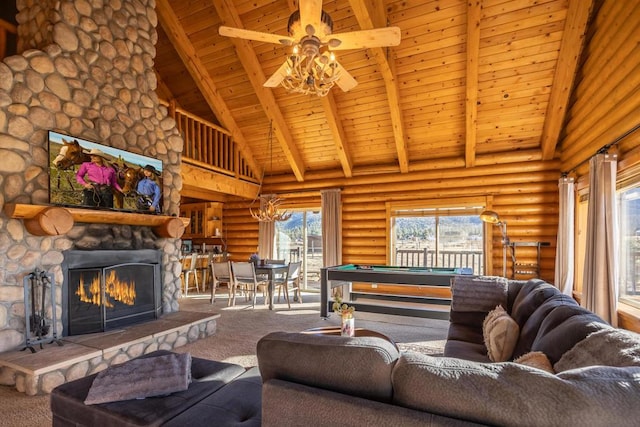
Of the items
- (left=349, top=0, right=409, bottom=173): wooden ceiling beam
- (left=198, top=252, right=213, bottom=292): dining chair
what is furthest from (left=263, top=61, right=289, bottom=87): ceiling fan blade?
(left=198, top=252, right=213, bottom=292): dining chair

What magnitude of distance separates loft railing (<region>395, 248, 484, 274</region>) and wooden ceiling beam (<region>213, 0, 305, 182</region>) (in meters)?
3.01

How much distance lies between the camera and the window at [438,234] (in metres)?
6.77

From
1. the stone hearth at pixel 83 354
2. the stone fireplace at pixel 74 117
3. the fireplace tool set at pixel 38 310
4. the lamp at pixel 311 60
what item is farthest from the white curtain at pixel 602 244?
the fireplace tool set at pixel 38 310

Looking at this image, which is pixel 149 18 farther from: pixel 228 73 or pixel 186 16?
pixel 228 73

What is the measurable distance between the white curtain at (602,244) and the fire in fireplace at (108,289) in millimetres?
5446

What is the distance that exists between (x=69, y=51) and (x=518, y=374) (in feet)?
16.3

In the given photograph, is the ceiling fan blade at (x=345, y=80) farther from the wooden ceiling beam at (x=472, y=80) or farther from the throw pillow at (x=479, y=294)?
the throw pillow at (x=479, y=294)

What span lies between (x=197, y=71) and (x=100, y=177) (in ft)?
11.5

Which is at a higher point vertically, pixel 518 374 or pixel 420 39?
pixel 420 39

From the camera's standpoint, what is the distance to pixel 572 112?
5496 millimetres

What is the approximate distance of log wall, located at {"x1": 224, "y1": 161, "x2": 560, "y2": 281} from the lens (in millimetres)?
6164

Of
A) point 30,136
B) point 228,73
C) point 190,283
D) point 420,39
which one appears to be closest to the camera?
point 30,136

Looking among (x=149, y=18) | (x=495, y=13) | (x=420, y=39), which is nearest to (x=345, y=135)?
(x=420, y=39)

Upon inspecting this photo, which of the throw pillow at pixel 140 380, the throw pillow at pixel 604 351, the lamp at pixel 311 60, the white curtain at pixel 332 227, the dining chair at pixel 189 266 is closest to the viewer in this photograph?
the throw pillow at pixel 604 351
